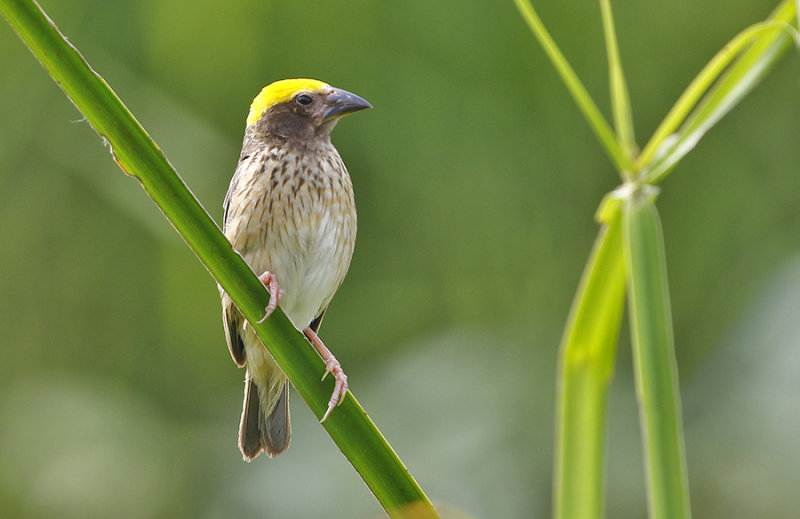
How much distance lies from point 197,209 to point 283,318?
0.79 feet

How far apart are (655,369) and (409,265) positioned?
Answer: 88.4 inches

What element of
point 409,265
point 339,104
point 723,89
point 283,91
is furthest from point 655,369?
point 409,265

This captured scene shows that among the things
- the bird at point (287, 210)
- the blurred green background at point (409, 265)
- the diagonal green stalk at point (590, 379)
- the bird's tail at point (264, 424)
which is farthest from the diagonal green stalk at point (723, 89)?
the blurred green background at point (409, 265)

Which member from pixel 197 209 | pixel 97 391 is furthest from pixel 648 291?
pixel 97 391

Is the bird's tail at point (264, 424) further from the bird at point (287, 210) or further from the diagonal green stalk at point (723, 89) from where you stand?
the diagonal green stalk at point (723, 89)

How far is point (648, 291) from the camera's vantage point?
1288mm

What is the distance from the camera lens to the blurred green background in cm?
322

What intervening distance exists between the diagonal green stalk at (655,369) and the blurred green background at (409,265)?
1.93 metres

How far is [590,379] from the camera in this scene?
145cm

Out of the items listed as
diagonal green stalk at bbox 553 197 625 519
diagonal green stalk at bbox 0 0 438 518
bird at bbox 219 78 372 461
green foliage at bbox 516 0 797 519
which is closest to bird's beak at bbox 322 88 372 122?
bird at bbox 219 78 372 461

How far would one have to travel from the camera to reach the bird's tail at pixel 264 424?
90.0 inches

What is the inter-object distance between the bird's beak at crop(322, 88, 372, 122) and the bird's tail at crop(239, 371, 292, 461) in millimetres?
710

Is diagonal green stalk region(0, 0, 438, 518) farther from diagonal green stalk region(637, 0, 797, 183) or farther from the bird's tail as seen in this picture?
the bird's tail

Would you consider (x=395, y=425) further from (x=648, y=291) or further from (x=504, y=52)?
(x=648, y=291)
